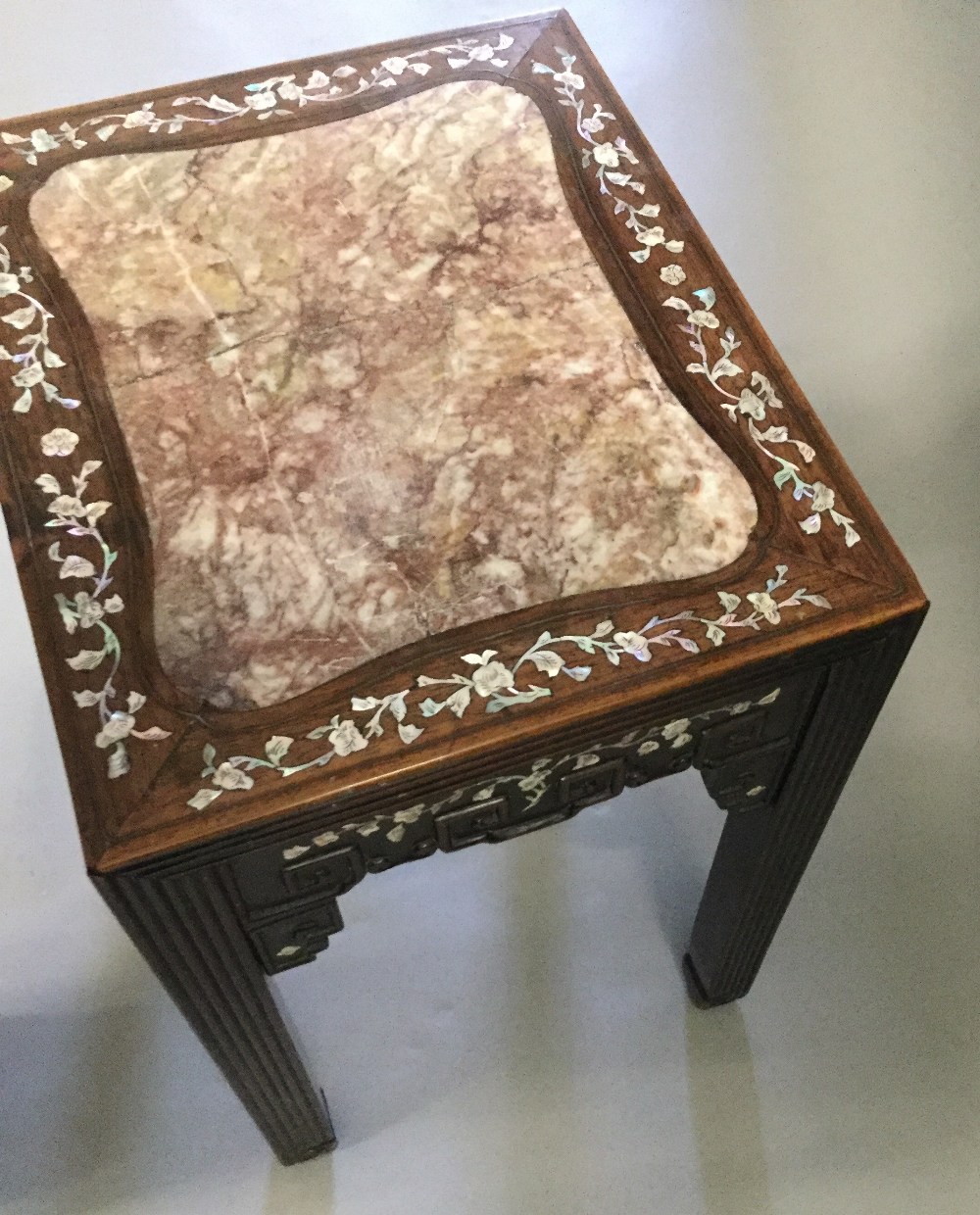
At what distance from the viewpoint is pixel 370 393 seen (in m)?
0.80

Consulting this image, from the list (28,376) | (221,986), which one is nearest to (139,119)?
(28,376)

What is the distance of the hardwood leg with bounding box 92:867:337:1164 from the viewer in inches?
24.4

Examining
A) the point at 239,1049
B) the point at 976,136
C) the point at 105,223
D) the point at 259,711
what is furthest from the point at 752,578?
the point at 976,136

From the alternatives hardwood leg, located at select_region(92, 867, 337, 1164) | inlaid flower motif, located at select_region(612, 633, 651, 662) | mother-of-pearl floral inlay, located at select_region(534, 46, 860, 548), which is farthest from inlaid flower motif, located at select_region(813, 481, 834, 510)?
hardwood leg, located at select_region(92, 867, 337, 1164)

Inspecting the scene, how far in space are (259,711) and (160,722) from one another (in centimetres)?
6

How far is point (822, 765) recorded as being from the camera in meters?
0.79

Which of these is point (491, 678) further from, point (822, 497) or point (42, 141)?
point (42, 141)

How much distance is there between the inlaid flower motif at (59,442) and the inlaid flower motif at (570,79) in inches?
22.7

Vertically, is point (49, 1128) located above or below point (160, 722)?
below

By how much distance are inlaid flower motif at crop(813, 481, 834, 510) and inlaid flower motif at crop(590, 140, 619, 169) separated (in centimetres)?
39

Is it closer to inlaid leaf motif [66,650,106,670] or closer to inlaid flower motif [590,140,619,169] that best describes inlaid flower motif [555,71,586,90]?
inlaid flower motif [590,140,619,169]

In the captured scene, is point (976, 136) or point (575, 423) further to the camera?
point (976, 136)

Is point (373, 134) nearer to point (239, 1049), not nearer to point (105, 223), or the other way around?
point (105, 223)

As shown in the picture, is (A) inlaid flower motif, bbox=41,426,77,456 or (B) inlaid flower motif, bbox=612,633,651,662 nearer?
(B) inlaid flower motif, bbox=612,633,651,662
